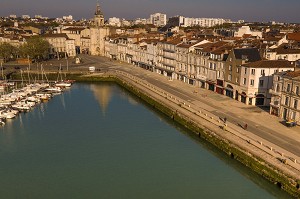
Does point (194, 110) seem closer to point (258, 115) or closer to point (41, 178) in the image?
point (258, 115)

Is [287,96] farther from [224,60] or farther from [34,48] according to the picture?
[34,48]

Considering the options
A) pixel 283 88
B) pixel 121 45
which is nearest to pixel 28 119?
pixel 283 88

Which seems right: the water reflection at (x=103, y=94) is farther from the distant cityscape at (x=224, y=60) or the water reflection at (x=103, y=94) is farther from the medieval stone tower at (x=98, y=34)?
the medieval stone tower at (x=98, y=34)

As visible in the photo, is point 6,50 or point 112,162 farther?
point 6,50

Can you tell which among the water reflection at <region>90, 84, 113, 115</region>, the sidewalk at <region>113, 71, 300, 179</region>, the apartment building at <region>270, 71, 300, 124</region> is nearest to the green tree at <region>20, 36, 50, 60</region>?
the water reflection at <region>90, 84, 113, 115</region>

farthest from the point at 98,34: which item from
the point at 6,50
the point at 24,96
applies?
the point at 24,96

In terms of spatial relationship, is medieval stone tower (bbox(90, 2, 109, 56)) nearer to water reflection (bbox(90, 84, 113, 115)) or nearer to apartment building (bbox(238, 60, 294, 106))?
water reflection (bbox(90, 84, 113, 115))
